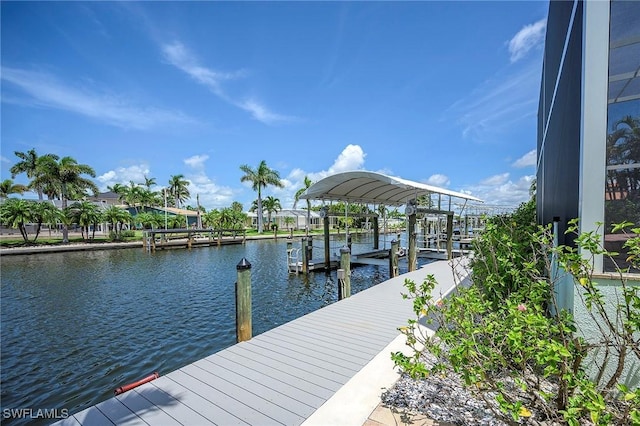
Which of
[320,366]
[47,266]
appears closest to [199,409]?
[320,366]

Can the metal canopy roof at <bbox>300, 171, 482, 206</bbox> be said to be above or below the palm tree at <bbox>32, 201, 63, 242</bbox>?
above

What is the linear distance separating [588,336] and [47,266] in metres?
22.6

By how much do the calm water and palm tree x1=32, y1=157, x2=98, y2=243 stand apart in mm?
18289

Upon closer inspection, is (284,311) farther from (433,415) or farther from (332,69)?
(332,69)

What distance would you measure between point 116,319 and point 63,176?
3080 cm

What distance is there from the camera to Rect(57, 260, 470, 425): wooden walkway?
2775 millimetres

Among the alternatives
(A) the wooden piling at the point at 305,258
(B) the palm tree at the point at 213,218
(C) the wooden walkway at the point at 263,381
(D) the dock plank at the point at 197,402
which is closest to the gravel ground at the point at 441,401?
(C) the wooden walkway at the point at 263,381

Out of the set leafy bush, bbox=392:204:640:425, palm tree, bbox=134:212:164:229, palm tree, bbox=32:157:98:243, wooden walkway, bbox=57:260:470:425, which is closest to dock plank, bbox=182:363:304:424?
wooden walkway, bbox=57:260:470:425

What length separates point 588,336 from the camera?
2301mm

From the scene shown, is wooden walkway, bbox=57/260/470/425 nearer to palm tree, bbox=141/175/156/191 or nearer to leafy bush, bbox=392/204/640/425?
leafy bush, bbox=392/204/640/425

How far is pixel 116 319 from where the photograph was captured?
7930 millimetres

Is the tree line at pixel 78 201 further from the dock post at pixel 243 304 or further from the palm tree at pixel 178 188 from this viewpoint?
the dock post at pixel 243 304

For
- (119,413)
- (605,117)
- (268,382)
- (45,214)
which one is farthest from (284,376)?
(45,214)

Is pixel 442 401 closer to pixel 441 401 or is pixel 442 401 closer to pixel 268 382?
pixel 441 401
